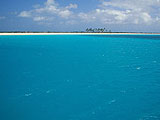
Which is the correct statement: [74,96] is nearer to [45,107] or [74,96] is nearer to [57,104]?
[57,104]

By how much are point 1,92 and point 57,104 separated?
31.9ft

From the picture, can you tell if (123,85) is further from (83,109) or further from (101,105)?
(83,109)

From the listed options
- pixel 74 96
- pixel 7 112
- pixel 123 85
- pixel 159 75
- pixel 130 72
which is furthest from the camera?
pixel 130 72

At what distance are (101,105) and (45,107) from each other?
7116 millimetres

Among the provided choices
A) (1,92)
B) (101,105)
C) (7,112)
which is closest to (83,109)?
(101,105)

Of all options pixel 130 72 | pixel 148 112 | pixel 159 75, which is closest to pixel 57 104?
pixel 148 112

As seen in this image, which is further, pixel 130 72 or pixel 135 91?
pixel 130 72

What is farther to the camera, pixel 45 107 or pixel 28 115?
pixel 45 107

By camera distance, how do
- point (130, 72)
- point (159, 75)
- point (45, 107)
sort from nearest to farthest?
1. point (45, 107)
2. point (159, 75)
3. point (130, 72)

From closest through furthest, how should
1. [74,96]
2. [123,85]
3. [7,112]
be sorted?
[7,112] → [74,96] → [123,85]

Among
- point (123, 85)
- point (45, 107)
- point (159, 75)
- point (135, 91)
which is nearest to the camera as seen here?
point (45, 107)

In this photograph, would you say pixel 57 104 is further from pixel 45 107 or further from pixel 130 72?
pixel 130 72

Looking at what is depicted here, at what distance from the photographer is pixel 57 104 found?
784 inches

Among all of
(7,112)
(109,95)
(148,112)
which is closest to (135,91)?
(109,95)
